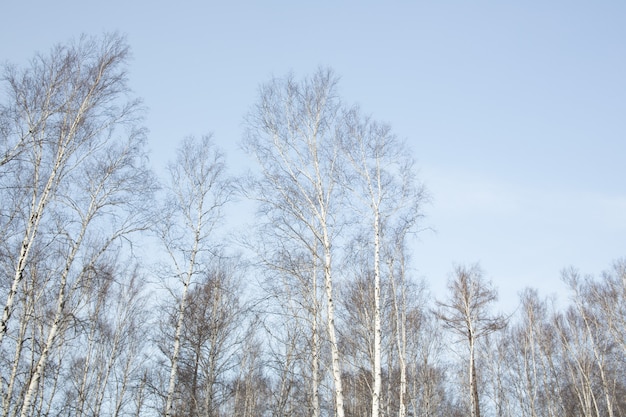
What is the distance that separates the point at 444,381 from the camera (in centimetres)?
2897

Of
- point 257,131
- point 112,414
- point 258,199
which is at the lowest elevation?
point 112,414

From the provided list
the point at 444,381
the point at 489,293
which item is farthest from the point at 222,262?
the point at 444,381

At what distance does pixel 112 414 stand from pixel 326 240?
55.8 feet

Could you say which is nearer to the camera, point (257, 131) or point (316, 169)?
point (316, 169)

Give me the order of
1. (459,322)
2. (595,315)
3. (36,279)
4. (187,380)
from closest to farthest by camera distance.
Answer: (36,279) → (187,380) → (459,322) → (595,315)

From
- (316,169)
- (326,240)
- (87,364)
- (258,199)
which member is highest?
(316,169)

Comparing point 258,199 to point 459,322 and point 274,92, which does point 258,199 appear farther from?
point 459,322

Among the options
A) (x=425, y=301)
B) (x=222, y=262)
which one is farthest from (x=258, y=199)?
(x=425, y=301)

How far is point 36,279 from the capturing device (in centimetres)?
1430

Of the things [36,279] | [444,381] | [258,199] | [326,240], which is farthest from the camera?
[444,381]

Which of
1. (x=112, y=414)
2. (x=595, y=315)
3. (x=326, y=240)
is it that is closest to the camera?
(x=326, y=240)

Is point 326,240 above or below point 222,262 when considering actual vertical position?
below

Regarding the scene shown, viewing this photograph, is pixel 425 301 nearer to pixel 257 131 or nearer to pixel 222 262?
pixel 222 262

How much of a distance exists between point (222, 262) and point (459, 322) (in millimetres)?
10371
